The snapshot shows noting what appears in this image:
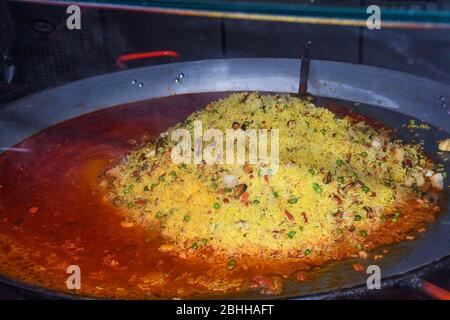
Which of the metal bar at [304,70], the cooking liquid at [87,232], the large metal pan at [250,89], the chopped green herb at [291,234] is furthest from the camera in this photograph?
the large metal pan at [250,89]

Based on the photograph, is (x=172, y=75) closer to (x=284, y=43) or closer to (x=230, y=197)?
(x=230, y=197)

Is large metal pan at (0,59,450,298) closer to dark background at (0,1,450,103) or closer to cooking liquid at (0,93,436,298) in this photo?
cooking liquid at (0,93,436,298)

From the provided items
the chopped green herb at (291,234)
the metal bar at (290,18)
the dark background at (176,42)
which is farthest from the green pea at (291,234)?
the dark background at (176,42)

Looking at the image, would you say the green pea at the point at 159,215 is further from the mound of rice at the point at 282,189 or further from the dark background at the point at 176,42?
the dark background at the point at 176,42

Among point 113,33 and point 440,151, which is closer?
point 440,151

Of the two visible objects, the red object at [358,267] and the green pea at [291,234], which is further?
the green pea at [291,234]

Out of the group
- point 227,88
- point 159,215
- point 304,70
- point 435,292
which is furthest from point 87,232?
point 227,88
